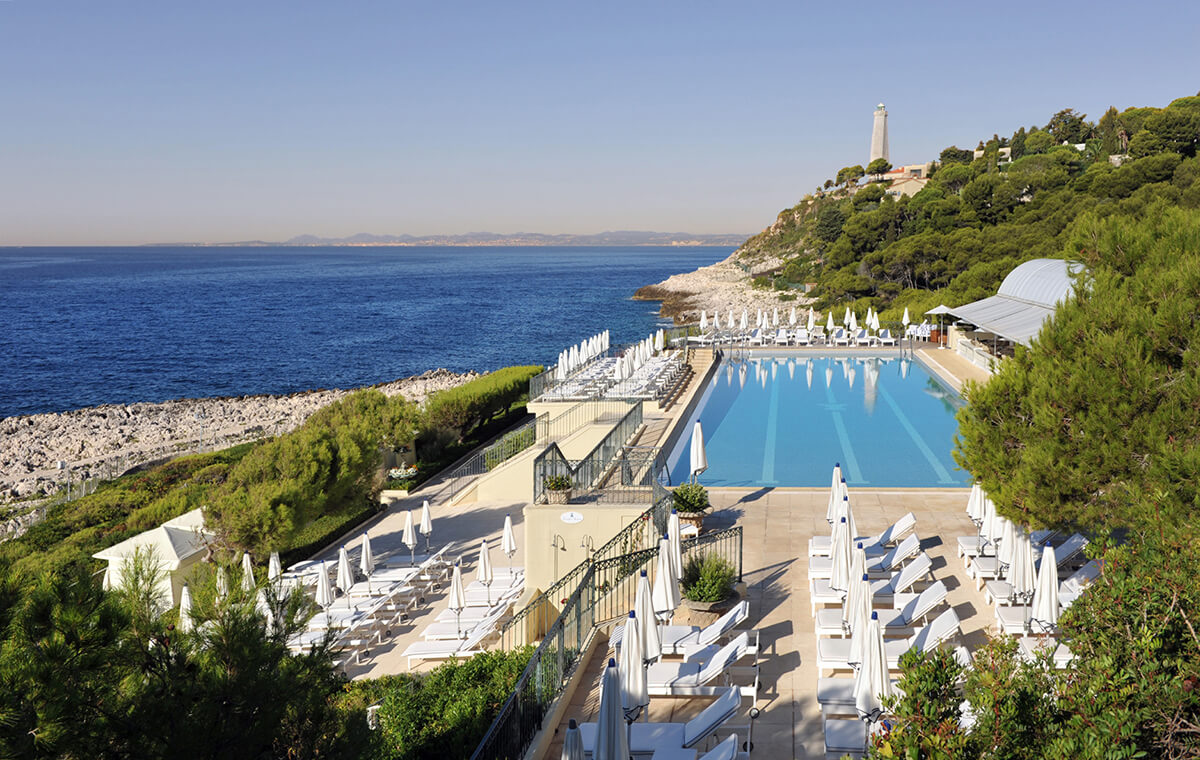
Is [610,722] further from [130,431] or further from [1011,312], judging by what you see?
[130,431]

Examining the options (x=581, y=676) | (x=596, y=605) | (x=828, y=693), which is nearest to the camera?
(x=828, y=693)

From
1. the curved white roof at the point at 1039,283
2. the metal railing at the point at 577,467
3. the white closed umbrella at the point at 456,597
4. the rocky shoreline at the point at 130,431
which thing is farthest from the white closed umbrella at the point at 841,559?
the rocky shoreline at the point at 130,431

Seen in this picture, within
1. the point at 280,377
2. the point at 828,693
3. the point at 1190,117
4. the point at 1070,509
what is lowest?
the point at 280,377

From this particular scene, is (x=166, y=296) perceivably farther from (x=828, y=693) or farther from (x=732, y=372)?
(x=828, y=693)

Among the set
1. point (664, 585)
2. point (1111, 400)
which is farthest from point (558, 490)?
point (1111, 400)

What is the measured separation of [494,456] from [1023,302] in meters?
18.5

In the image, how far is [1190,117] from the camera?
2175 inches

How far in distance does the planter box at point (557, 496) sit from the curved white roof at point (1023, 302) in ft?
49.5

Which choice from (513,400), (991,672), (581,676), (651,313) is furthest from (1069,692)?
(651,313)

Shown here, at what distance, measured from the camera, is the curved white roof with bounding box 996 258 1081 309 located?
25.2 meters

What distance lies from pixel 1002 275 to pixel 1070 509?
110 ft

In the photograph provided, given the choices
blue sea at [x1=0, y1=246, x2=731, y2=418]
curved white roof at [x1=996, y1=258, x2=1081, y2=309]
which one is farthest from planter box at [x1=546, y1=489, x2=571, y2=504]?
blue sea at [x1=0, y1=246, x2=731, y2=418]

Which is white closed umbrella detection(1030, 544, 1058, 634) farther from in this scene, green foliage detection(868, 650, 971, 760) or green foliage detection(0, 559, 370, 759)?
green foliage detection(0, 559, 370, 759)

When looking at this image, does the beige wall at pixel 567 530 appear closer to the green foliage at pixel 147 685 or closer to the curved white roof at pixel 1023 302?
the green foliage at pixel 147 685
